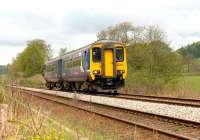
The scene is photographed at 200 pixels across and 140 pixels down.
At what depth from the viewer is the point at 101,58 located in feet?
80.7

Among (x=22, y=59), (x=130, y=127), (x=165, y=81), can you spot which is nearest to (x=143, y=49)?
(x=165, y=81)

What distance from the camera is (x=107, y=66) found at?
24.8 metres

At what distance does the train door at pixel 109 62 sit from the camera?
24594mm

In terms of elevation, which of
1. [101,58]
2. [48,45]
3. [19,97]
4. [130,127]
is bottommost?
[130,127]

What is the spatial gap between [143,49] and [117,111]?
2271 centimetres

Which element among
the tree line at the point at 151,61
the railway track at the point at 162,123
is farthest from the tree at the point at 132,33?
the railway track at the point at 162,123

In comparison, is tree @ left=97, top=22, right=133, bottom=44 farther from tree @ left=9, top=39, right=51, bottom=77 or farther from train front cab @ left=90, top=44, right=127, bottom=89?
tree @ left=9, top=39, right=51, bottom=77

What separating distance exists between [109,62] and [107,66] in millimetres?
300

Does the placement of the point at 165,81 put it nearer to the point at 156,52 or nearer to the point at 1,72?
the point at 156,52

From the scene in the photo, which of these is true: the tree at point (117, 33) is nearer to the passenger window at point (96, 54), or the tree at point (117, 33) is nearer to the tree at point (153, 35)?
the tree at point (153, 35)

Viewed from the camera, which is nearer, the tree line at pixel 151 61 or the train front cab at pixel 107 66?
the train front cab at pixel 107 66

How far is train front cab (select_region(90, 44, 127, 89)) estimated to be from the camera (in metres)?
Result: 24.4

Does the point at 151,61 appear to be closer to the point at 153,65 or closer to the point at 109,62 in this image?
the point at 153,65

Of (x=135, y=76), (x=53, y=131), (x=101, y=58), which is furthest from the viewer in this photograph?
(x=135, y=76)
